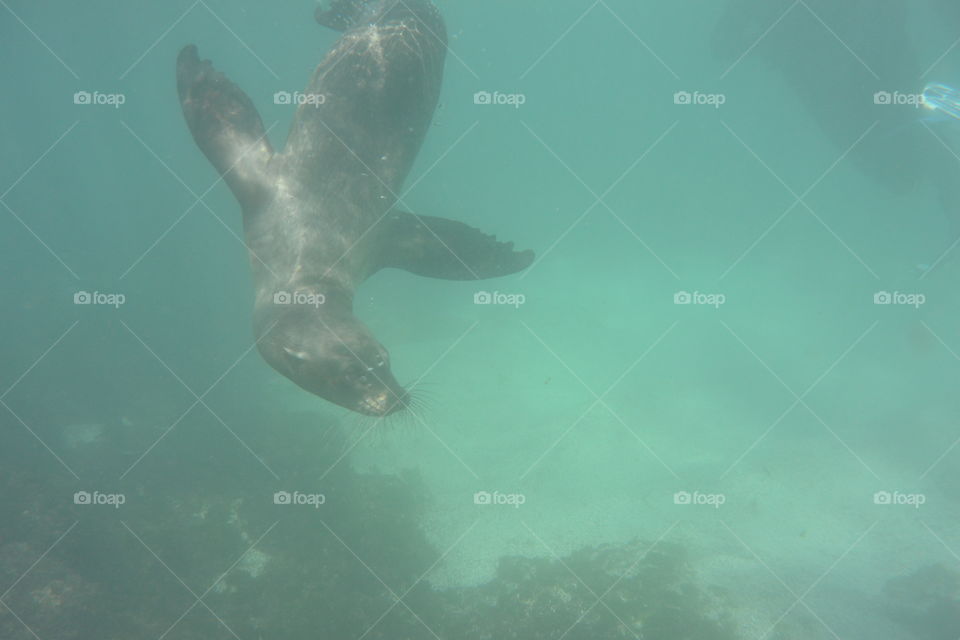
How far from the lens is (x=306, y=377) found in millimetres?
4023

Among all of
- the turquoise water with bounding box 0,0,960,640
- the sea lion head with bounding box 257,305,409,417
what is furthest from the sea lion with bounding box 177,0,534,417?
the turquoise water with bounding box 0,0,960,640

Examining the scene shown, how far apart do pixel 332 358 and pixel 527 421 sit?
36.8 feet

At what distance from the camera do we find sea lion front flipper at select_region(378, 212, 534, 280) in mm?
6562

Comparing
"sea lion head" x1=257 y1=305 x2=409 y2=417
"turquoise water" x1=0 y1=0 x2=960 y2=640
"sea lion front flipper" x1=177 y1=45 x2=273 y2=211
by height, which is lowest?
"turquoise water" x1=0 y1=0 x2=960 y2=640

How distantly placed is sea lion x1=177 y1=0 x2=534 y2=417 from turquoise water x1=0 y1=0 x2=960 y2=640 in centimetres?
255

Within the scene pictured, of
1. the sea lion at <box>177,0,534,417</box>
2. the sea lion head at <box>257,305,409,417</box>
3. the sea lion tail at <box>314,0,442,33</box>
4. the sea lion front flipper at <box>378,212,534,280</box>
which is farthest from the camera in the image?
the sea lion tail at <box>314,0,442,33</box>

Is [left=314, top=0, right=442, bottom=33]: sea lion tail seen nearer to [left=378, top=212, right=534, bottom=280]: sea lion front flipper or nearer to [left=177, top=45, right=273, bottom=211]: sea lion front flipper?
[left=177, top=45, right=273, bottom=211]: sea lion front flipper

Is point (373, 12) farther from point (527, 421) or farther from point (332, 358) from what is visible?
point (527, 421)

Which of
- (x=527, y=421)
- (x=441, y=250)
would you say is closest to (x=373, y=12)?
(x=441, y=250)

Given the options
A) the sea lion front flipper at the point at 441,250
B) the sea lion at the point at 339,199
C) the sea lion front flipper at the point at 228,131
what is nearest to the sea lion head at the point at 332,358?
the sea lion at the point at 339,199

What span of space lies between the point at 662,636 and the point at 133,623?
7.78 metres

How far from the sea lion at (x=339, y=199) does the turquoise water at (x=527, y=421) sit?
2552 millimetres

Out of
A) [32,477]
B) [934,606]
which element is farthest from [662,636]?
[32,477]

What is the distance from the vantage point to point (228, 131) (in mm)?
5543
